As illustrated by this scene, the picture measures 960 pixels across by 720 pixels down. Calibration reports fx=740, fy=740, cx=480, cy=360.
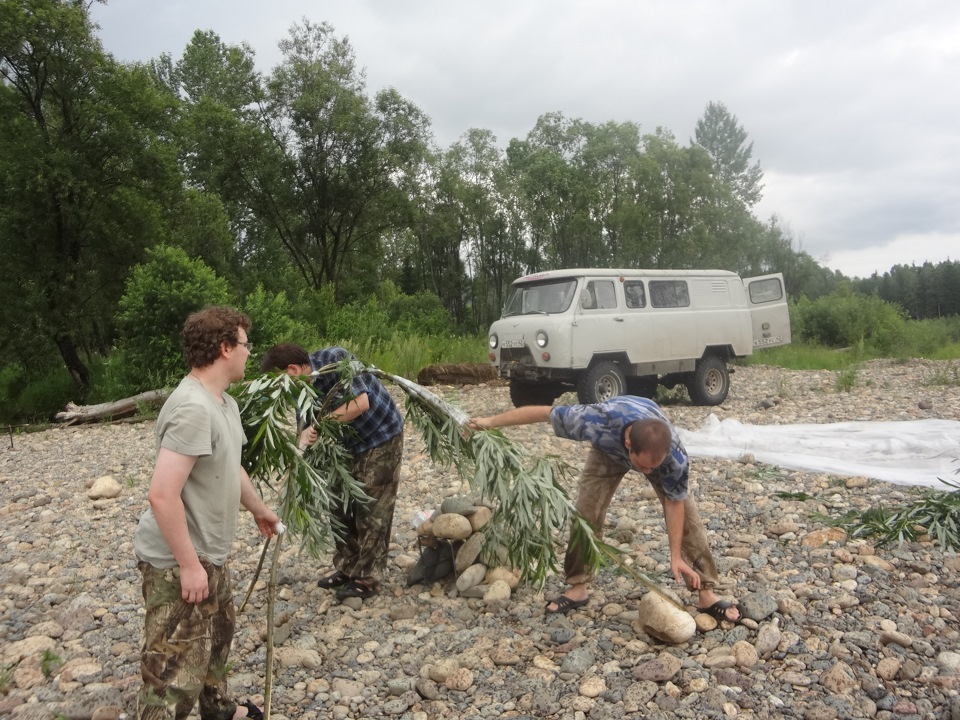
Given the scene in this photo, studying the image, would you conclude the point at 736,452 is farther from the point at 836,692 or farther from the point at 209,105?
the point at 209,105

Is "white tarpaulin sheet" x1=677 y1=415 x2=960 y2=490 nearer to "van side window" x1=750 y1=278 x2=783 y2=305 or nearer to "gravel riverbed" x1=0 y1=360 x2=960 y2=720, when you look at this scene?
"gravel riverbed" x1=0 y1=360 x2=960 y2=720

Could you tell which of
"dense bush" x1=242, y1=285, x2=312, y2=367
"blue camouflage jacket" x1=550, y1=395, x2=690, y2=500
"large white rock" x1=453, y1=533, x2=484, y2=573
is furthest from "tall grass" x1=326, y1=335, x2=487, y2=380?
"blue camouflage jacket" x1=550, y1=395, x2=690, y2=500

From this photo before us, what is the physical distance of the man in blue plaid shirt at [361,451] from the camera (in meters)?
4.00

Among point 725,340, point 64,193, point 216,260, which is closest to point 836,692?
point 725,340

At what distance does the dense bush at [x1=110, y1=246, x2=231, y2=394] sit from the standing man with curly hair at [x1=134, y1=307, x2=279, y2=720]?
434 inches

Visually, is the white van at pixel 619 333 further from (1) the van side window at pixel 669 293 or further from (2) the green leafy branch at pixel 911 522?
(2) the green leafy branch at pixel 911 522

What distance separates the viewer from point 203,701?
2982mm

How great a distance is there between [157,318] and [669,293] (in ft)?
29.1

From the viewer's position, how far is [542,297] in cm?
1141

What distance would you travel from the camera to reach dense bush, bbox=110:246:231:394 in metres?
13.1

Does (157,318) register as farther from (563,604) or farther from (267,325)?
(563,604)

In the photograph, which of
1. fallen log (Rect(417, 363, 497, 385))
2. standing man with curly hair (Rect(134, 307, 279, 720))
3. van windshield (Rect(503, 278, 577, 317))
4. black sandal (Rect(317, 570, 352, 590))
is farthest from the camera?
fallen log (Rect(417, 363, 497, 385))

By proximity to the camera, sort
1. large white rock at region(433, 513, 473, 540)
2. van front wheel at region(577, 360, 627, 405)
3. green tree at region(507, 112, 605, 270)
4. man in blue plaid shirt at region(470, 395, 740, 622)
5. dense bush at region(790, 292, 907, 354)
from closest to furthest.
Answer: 1. man in blue plaid shirt at region(470, 395, 740, 622)
2. large white rock at region(433, 513, 473, 540)
3. van front wheel at region(577, 360, 627, 405)
4. dense bush at region(790, 292, 907, 354)
5. green tree at region(507, 112, 605, 270)

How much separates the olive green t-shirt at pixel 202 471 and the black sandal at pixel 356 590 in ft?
6.15
